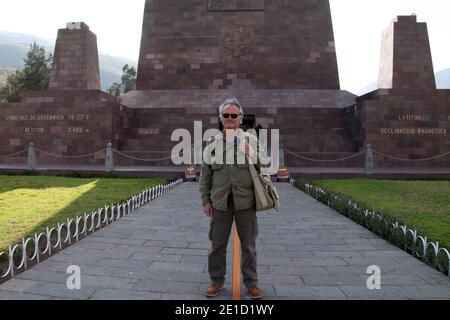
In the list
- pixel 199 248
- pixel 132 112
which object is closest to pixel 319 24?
pixel 132 112

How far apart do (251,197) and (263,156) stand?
1.36 feet

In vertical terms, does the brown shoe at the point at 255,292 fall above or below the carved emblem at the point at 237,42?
below

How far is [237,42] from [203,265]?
20149mm

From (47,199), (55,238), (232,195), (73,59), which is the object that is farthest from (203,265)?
(73,59)

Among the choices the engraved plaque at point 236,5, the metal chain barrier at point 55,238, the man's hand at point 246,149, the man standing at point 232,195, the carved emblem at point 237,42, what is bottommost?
the metal chain barrier at point 55,238

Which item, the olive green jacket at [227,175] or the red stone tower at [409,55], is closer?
the olive green jacket at [227,175]

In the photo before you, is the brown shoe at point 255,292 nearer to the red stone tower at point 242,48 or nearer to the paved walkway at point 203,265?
the paved walkway at point 203,265

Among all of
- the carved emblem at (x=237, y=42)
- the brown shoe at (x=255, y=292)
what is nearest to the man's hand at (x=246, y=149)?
the brown shoe at (x=255, y=292)

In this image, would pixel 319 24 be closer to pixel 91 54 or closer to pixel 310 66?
pixel 310 66

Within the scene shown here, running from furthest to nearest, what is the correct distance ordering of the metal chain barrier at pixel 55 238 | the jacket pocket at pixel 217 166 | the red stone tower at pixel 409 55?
the red stone tower at pixel 409 55 < the metal chain barrier at pixel 55 238 < the jacket pocket at pixel 217 166

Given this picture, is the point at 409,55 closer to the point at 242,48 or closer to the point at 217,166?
the point at 242,48

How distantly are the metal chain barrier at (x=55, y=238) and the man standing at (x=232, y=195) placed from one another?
A: 83.6 inches

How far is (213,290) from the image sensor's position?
12.3ft

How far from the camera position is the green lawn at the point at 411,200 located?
21.4 ft
